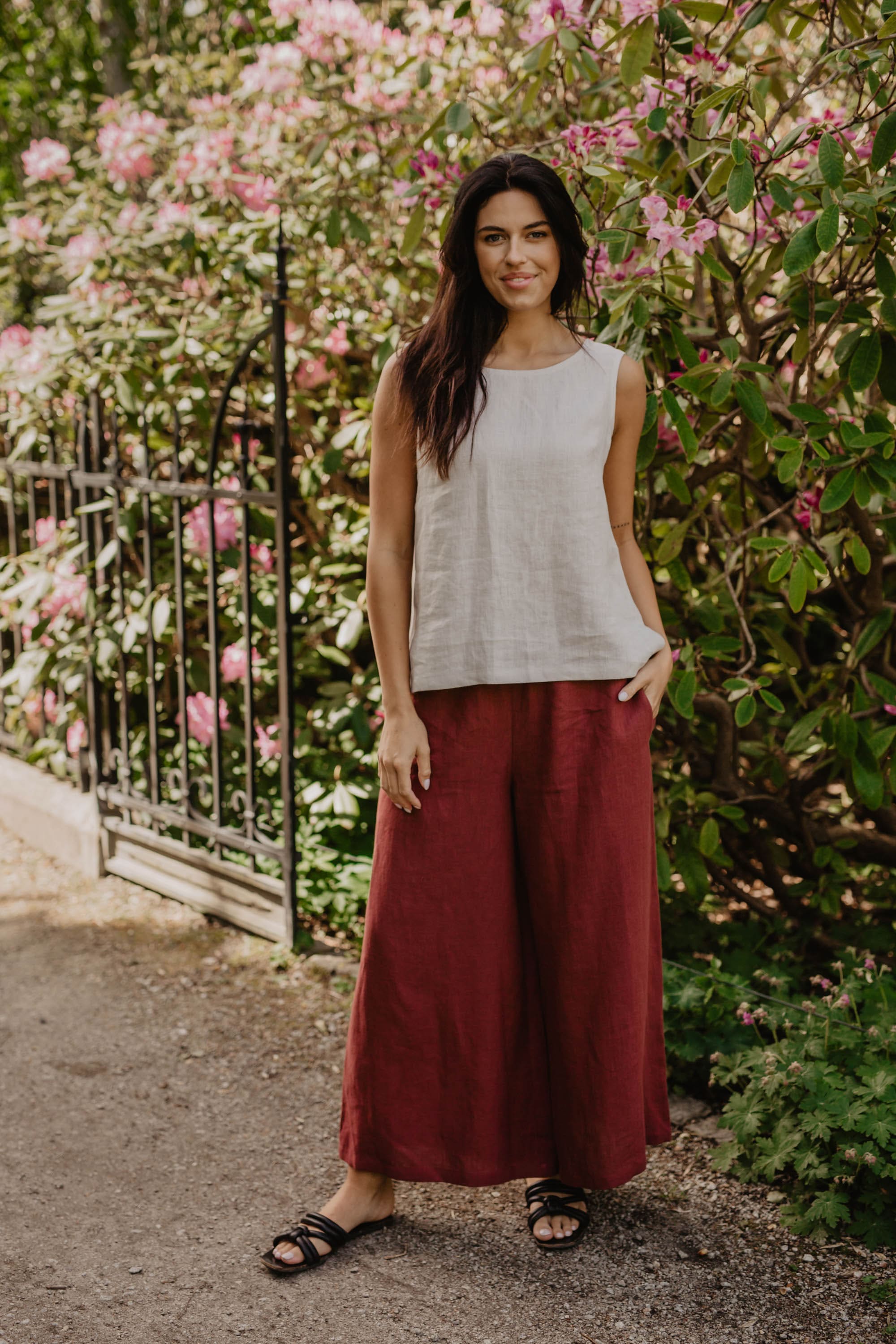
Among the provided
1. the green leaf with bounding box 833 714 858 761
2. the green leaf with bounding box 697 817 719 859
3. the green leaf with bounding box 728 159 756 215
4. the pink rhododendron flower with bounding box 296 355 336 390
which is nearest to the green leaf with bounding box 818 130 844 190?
the green leaf with bounding box 728 159 756 215

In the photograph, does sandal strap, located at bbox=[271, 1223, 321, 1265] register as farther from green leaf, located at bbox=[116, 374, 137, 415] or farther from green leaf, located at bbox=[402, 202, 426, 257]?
green leaf, located at bbox=[116, 374, 137, 415]

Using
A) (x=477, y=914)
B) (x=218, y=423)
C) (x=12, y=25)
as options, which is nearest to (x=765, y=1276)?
(x=477, y=914)

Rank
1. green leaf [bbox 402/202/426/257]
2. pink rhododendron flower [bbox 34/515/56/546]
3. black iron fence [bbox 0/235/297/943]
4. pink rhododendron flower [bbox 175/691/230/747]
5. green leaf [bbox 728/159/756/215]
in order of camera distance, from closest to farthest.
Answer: green leaf [bbox 728/159/756/215]
green leaf [bbox 402/202/426/257]
black iron fence [bbox 0/235/297/943]
pink rhododendron flower [bbox 175/691/230/747]
pink rhododendron flower [bbox 34/515/56/546]

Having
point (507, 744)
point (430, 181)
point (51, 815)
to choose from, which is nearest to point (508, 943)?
point (507, 744)

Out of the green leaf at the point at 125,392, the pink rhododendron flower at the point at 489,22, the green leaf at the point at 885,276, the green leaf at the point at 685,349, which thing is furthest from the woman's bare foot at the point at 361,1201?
the pink rhododendron flower at the point at 489,22

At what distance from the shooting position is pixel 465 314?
6.37ft

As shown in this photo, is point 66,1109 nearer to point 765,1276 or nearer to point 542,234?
point 765,1276

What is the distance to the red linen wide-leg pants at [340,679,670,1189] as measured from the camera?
1962mm

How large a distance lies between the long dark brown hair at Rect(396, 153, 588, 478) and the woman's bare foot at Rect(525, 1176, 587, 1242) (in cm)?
130

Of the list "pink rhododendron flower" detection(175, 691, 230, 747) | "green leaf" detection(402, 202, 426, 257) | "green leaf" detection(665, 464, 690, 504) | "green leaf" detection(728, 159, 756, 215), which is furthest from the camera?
"pink rhododendron flower" detection(175, 691, 230, 747)

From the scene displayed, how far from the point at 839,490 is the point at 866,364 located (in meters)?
0.23

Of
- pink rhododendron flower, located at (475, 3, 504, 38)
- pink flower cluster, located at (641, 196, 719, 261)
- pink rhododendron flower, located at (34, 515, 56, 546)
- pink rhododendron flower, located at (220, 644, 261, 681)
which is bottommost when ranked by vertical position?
pink rhododendron flower, located at (220, 644, 261, 681)

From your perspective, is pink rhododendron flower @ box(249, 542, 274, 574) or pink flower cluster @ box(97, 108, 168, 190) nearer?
pink rhododendron flower @ box(249, 542, 274, 574)

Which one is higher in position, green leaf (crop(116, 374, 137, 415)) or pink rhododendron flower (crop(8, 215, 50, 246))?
pink rhododendron flower (crop(8, 215, 50, 246))
